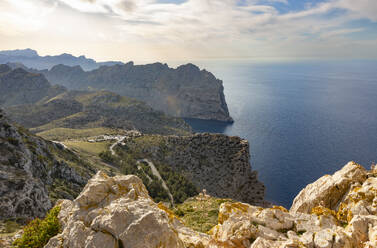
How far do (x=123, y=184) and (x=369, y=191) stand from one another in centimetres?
2449

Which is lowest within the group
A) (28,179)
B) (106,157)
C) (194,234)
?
(106,157)

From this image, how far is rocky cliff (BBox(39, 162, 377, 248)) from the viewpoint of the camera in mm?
13938

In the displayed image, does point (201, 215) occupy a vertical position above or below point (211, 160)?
above

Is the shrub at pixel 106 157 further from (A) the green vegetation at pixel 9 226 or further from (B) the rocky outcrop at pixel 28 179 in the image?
(A) the green vegetation at pixel 9 226

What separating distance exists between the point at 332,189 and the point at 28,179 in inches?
1793

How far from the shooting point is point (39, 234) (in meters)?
17.6

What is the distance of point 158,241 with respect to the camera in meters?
13.7

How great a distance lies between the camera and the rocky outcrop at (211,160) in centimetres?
10100

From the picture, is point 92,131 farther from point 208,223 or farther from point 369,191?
point 369,191

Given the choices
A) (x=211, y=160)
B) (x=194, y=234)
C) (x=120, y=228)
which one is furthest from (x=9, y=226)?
(x=211, y=160)

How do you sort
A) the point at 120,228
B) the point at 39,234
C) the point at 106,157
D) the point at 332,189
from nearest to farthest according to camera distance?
the point at 120,228
the point at 39,234
the point at 332,189
the point at 106,157

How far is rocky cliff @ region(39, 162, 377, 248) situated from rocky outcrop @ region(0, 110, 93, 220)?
1684 centimetres

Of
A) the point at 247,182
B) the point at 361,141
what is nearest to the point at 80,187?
the point at 247,182

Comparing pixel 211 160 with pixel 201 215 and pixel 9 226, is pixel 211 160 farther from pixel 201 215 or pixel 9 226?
pixel 9 226
